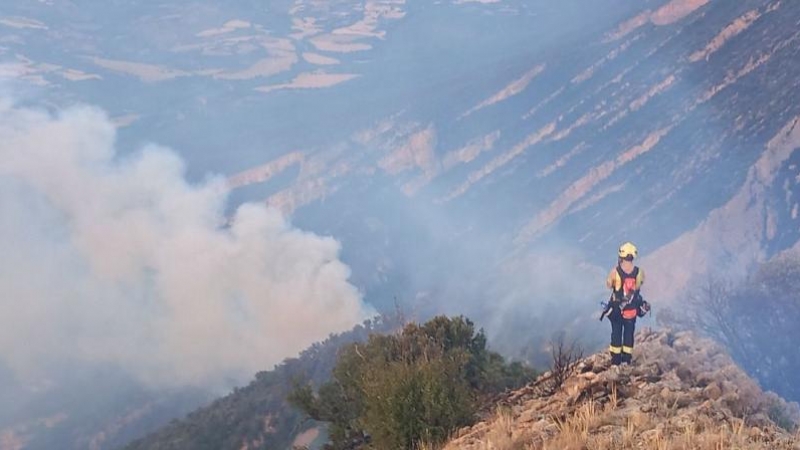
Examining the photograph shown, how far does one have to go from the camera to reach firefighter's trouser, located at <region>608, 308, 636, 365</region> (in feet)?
Result: 40.8

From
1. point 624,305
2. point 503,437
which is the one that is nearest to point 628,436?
point 503,437

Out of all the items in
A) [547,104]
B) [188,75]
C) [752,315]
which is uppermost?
[188,75]

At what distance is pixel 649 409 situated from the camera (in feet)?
32.0

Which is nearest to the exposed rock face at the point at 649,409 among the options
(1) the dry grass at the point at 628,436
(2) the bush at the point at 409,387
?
(1) the dry grass at the point at 628,436

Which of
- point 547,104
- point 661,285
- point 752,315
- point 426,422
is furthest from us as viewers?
point 547,104

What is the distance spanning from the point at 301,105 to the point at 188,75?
4211cm

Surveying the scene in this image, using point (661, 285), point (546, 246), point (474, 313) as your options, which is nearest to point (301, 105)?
point (546, 246)

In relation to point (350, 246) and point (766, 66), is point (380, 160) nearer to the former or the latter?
point (350, 246)

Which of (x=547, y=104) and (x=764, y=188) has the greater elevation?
(x=547, y=104)

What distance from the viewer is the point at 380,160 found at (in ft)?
339

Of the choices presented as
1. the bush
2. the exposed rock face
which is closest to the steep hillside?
the bush

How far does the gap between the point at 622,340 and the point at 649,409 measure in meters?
2.80

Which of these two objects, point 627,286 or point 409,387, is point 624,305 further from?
point 409,387

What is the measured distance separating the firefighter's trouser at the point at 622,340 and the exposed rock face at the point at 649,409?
0.75 ft
